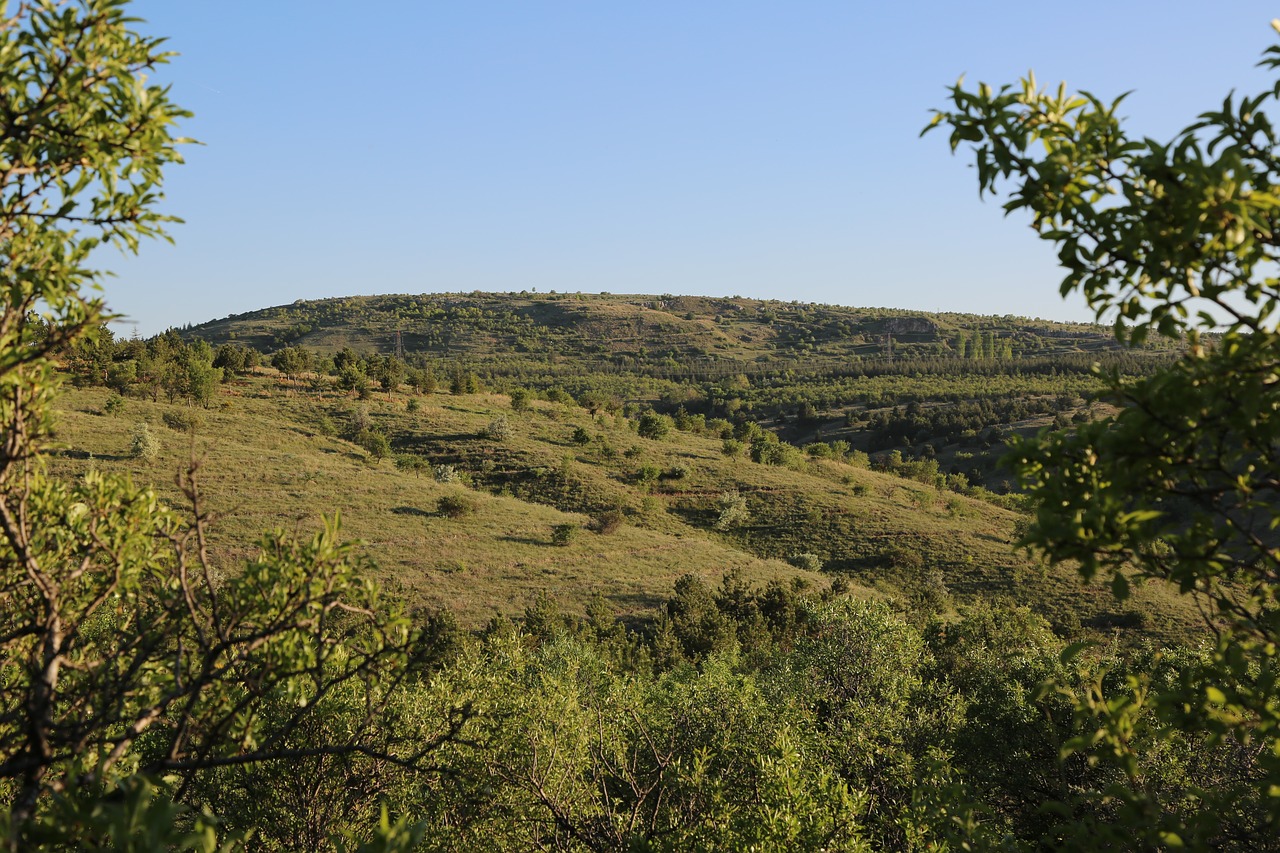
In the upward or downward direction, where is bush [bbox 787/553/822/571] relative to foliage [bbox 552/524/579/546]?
downward

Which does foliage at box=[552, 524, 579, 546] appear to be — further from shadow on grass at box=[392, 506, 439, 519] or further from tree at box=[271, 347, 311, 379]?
tree at box=[271, 347, 311, 379]

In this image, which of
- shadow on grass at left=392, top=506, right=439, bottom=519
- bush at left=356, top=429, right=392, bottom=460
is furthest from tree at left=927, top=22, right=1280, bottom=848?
bush at left=356, top=429, right=392, bottom=460

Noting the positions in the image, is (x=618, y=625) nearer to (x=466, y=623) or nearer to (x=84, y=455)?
(x=466, y=623)

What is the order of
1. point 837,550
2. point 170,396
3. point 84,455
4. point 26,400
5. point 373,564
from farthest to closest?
point 170,396 < point 837,550 < point 84,455 < point 373,564 < point 26,400

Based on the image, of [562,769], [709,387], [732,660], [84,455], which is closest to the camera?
[562,769]

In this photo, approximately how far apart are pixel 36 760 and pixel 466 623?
3969 centimetres

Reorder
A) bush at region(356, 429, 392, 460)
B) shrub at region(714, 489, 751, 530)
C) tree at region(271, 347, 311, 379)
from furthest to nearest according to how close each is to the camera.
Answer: tree at region(271, 347, 311, 379) → bush at region(356, 429, 392, 460) → shrub at region(714, 489, 751, 530)

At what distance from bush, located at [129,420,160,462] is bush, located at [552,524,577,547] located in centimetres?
2862

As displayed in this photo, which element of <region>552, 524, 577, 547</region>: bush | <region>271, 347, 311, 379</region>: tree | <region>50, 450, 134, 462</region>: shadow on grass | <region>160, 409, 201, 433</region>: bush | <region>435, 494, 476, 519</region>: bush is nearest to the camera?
<region>50, 450, 134, 462</region>: shadow on grass

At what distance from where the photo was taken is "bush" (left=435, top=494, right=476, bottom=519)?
5908 centimetres

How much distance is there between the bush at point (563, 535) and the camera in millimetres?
57344

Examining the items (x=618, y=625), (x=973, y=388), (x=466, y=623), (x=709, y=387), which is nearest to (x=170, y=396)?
(x=466, y=623)

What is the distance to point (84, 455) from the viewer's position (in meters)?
53.8

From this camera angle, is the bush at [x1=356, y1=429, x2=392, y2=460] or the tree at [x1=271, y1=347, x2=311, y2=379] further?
the tree at [x1=271, y1=347, x2=311, y2=379]
